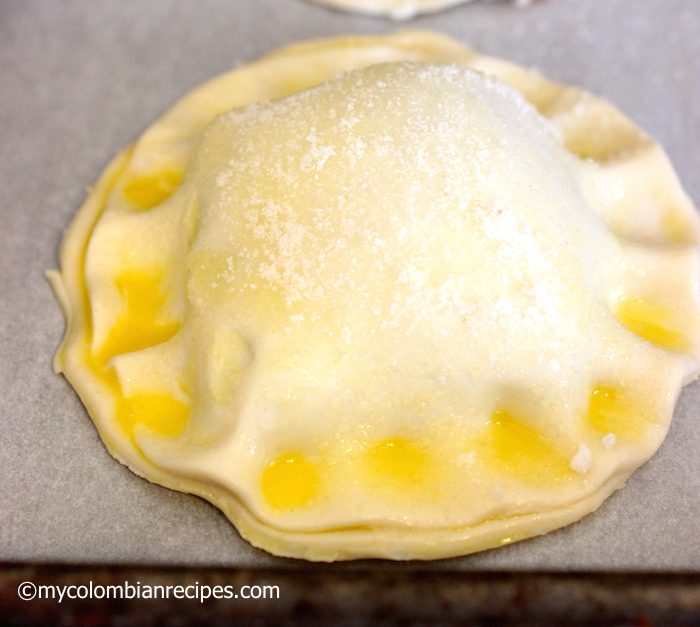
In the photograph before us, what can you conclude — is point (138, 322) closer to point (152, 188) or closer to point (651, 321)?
point (152, 188)

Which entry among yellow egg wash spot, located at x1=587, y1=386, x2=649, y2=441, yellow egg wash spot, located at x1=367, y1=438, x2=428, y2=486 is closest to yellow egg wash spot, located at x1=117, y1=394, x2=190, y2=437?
yellow egg wash spot, located at x1=367, y1=438, x2=428, y2=486

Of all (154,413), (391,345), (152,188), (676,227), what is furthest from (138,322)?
(676,227)

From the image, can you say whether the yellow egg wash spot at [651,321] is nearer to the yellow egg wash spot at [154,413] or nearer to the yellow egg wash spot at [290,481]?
the yellow egg wash spot at [290,481]

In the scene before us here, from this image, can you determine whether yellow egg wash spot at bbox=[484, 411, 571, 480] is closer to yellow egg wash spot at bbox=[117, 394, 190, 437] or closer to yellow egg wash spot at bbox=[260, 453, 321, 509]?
yellow egg wash spot at bbox=[260, 453, 321, 509]

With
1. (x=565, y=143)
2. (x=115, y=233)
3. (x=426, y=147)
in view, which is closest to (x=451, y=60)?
(x=565, y=143)

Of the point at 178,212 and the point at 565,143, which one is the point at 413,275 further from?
the point at 565,143

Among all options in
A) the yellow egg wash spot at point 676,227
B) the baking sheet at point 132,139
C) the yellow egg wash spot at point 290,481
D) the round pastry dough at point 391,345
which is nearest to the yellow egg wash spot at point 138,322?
the round pastry dough at point 391,345

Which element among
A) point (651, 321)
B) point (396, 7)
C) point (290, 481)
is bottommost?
point (290, 481)
